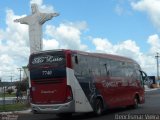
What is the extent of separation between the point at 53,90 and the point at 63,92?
1.78 ft

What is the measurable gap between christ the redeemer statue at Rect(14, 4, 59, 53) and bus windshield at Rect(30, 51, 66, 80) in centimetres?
2577

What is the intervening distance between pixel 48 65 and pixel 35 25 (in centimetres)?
2770

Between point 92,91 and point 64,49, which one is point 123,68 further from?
point 64,49

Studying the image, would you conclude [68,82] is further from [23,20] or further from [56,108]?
[23,20]

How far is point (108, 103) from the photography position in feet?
81.8

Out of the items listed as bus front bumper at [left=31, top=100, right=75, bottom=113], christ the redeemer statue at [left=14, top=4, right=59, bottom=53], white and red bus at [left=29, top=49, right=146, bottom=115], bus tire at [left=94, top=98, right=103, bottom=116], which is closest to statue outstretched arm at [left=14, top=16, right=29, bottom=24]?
christ the redeemer statue at [left=14, top=4, right=59, bottom=53]

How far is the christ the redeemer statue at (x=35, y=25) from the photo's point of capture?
4800cm

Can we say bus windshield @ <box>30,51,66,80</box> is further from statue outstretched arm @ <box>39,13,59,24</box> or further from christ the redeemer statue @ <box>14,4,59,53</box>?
christ the redeemer statue @ <box>14,4,59,53</box>

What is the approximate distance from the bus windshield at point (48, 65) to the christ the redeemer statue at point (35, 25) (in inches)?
1015

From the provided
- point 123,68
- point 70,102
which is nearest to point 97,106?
point 70,102

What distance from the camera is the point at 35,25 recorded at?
4888 centimetres

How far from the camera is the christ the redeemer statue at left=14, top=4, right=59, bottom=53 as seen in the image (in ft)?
157

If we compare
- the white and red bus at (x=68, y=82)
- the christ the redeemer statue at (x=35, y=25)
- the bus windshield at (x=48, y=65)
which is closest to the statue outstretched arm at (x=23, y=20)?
the christ the redeemer statue at (x=35, y=25)

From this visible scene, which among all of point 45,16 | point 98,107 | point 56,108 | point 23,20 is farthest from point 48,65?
point 23,20
